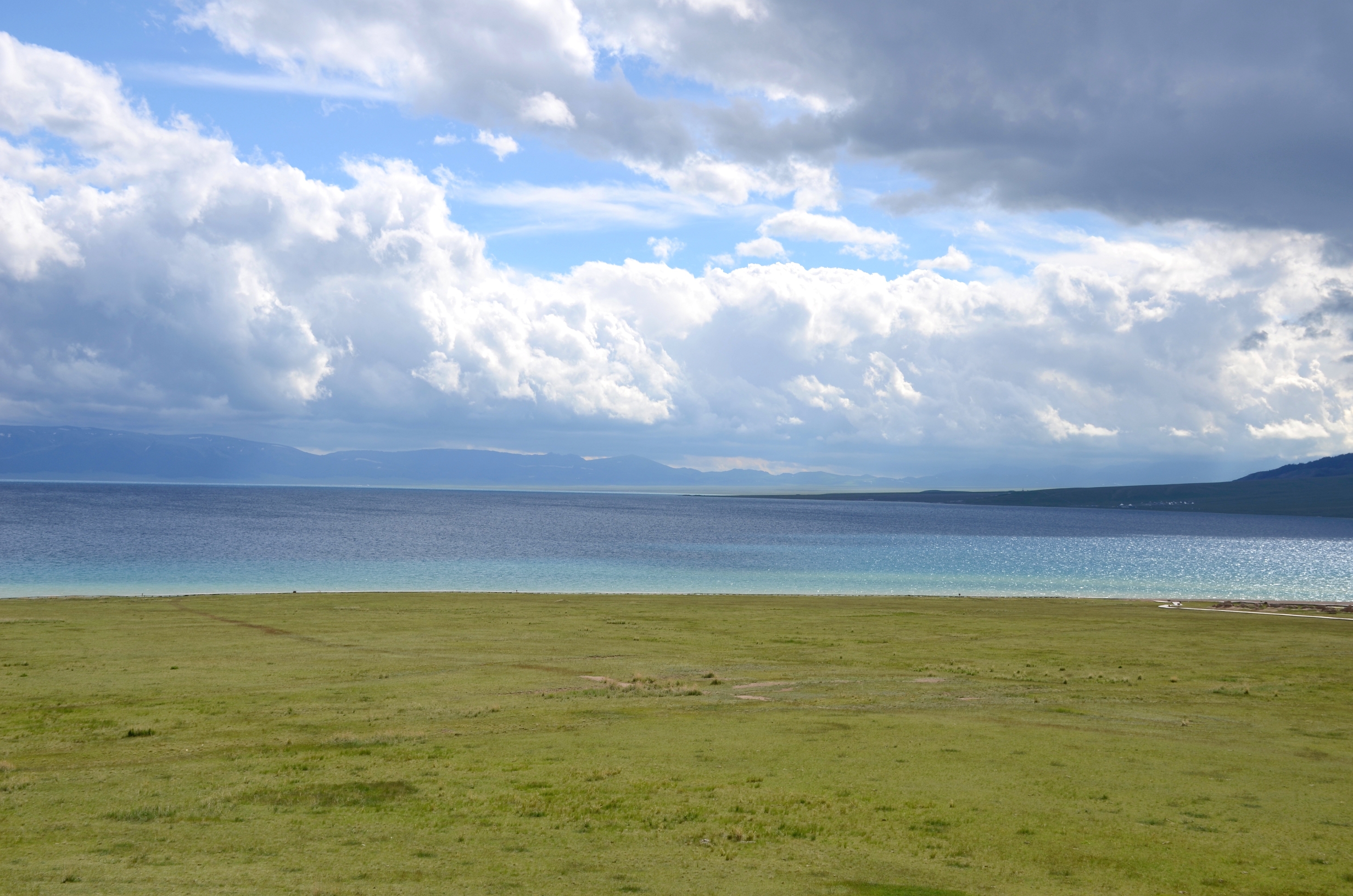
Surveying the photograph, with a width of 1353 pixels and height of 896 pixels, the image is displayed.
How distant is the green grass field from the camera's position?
523 inches

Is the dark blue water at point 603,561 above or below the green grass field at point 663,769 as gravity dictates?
below

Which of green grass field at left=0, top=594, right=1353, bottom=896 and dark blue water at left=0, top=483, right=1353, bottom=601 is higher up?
green grass field at left=0, top=594, right=1353, bottom=896

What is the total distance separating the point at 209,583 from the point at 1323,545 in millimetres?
198899

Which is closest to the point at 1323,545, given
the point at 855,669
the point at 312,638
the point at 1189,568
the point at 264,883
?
the point at 1189,568

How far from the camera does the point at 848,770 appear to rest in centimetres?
1880

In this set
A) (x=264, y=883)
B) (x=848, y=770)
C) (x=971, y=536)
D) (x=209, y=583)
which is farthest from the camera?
(x=971, y=536)

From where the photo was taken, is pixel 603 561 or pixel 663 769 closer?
pixel 663 769

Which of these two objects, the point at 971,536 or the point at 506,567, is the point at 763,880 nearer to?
the point at 506,567

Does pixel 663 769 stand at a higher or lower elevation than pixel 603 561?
higher

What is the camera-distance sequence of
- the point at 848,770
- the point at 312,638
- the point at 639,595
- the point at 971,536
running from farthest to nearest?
the point at 971,536
the point at 639,595
the point at 312,638
the point at 848,770

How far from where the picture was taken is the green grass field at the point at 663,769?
43.6 feet

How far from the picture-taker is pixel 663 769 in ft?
61.5

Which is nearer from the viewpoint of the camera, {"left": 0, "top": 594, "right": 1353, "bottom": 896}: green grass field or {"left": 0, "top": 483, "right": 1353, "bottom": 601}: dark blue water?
{"left": 0, "top": 594, "right": 1353, "bottom": 896}: green grass field

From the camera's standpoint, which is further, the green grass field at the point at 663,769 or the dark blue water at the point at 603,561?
the dark blue water at the point at 603,561
